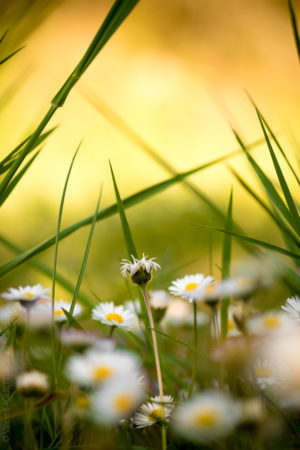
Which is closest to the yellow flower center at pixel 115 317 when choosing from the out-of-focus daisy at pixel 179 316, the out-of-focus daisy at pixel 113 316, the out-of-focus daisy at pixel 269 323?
the out-of-focus daisy at pixel 113 316

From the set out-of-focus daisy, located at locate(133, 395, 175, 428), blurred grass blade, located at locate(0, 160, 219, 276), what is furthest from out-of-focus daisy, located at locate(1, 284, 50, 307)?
out-of-focus daisy, located at locate(133, 395, 175, 428)

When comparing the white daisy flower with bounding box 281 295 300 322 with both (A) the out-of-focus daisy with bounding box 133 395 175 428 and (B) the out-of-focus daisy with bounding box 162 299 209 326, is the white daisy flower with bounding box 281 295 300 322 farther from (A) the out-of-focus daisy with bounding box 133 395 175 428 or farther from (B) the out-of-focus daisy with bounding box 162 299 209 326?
(B) the out-of-focus daisy with bounding box 162 299 209 326

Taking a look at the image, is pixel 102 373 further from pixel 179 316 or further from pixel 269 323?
pixel 179 316

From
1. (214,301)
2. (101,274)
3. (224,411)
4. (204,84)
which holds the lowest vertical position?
(224,411)

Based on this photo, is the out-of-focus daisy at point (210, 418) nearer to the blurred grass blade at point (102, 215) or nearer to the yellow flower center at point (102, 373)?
the yellow flower center at point (102, 373)

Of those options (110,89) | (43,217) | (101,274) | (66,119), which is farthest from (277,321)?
(110,89)

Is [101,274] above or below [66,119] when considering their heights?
below

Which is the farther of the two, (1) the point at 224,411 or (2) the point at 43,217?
(2) the point at 43,217

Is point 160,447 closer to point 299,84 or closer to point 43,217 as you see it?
point 43,217
